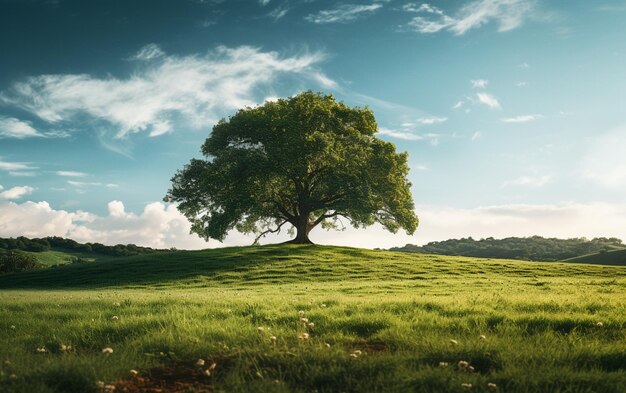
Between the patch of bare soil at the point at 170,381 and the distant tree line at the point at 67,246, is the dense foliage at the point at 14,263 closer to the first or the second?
the distant tree line at the point at 67,246

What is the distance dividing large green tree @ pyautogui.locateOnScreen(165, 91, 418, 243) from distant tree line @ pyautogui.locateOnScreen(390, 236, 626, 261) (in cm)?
9312

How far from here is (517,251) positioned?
140625 millimetres

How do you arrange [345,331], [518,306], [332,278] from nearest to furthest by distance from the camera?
[345,331] → [518,306] → [332,278]

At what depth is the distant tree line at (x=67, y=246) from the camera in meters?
100

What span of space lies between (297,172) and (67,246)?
83.9 meters

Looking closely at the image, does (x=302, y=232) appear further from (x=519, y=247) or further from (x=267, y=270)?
(x=519, y=247)

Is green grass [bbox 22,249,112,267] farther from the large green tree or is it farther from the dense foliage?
the large green tree

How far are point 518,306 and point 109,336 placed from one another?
9.33 meters

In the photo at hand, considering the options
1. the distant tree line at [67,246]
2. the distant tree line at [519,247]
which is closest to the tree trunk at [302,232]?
the distant tree line at [67,246]

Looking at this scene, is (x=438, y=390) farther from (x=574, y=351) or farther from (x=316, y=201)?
(x=316, y=201)

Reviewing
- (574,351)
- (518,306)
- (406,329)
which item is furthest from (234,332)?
(518,306)

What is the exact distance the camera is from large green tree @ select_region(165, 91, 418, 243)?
157 feet

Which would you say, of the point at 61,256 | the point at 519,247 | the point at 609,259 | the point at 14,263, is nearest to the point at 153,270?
the point at 14,263

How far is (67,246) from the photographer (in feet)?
352
